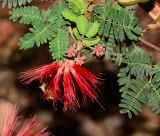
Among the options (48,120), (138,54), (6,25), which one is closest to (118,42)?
(138,54)

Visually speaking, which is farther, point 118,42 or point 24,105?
point 24,105

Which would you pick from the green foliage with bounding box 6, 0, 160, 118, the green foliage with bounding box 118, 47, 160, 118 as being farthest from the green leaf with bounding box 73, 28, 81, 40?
the green foliage with bounding box 118, 47, 160, 118

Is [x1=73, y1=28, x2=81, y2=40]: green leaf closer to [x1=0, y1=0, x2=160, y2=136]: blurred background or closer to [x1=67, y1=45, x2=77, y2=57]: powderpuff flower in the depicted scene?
[x1=67, y1=45, x2=77, y2=57]: powderpuff flower

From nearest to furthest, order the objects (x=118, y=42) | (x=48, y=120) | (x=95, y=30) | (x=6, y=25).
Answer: (x=95, y=30)
(x=118, y=42)
(x=48, y=120)
(x=6, y=25)

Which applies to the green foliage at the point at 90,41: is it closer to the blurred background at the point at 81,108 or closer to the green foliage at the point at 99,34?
the green foliage at the point at 99,34

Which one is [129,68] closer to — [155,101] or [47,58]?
[155,101]

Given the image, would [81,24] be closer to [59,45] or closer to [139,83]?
[59,45]

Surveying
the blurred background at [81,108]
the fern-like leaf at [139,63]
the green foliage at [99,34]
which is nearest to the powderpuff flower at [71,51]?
the green foliage at [99,34]
